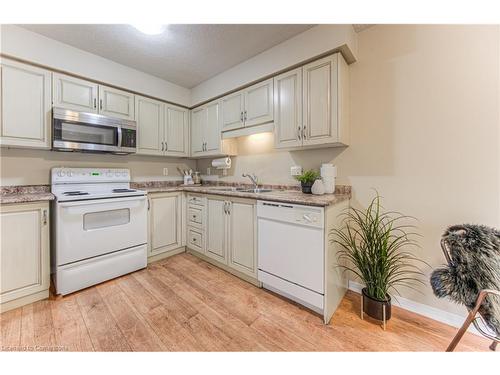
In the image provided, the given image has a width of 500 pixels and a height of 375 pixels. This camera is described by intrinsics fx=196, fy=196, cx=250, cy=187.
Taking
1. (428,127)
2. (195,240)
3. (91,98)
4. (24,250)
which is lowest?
(195,240)

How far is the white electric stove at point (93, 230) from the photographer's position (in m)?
1.74

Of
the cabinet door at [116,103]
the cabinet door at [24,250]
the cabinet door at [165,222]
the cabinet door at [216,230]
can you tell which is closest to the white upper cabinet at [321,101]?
the cabinet door at [216,230]

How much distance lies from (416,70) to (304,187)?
Answer: 1245 millimetres

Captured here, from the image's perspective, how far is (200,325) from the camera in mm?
1414

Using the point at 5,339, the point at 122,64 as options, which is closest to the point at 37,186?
the point at 5,339

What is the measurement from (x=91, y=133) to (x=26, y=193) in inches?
33.8

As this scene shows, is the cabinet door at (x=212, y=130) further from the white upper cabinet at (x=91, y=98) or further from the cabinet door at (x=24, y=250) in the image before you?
the cabinet door at (x=24, y=250)

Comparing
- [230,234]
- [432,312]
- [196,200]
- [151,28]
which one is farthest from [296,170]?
[151,28]

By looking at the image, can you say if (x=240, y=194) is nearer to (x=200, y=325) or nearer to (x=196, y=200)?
(x=196, y=200)

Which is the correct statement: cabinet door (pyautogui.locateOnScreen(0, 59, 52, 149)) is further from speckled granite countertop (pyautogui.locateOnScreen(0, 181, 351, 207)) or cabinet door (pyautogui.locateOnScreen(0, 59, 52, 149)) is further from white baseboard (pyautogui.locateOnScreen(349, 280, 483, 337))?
white baseboard (pyautogui.locateOnScreen(349, 280, 483, 337))

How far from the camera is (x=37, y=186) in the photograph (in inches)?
80.4
